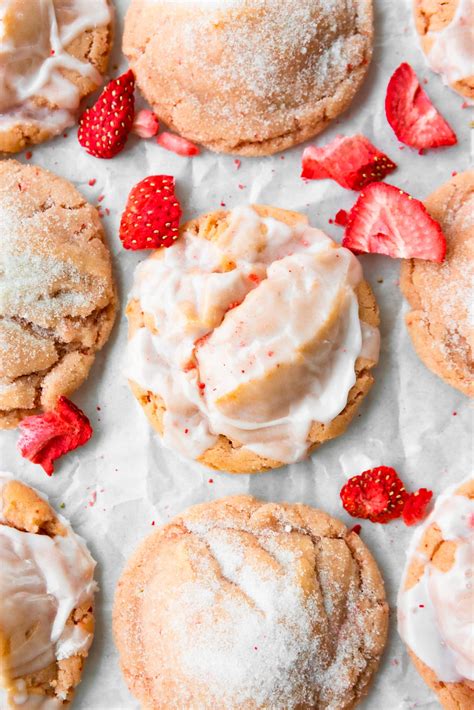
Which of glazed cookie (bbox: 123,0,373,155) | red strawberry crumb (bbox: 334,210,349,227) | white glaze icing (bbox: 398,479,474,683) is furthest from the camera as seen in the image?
red strawberry crumb (bbox: 334,210,349,227)

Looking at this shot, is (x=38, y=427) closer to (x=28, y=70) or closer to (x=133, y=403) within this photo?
(x=133, y=403)

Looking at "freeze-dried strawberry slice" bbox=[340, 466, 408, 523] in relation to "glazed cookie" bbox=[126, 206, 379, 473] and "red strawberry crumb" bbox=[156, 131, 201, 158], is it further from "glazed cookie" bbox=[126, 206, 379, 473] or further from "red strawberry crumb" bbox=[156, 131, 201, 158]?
"red strawberry crumb" bbox=[156, 131, 201, 158]

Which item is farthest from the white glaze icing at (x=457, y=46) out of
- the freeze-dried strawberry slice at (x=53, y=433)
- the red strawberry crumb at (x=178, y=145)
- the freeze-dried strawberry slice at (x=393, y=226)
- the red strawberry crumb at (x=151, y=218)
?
the freeze-dried strawberry slice at (x=53, y=433)

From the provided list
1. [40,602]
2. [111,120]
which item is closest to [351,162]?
[111,120]

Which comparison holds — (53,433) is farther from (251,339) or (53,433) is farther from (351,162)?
(351,162)

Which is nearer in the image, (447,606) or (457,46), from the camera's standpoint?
(447,606)

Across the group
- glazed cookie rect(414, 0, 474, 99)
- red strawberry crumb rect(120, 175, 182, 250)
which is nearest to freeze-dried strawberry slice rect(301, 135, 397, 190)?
glazed cookie rect(414, 0, 474, 99)
